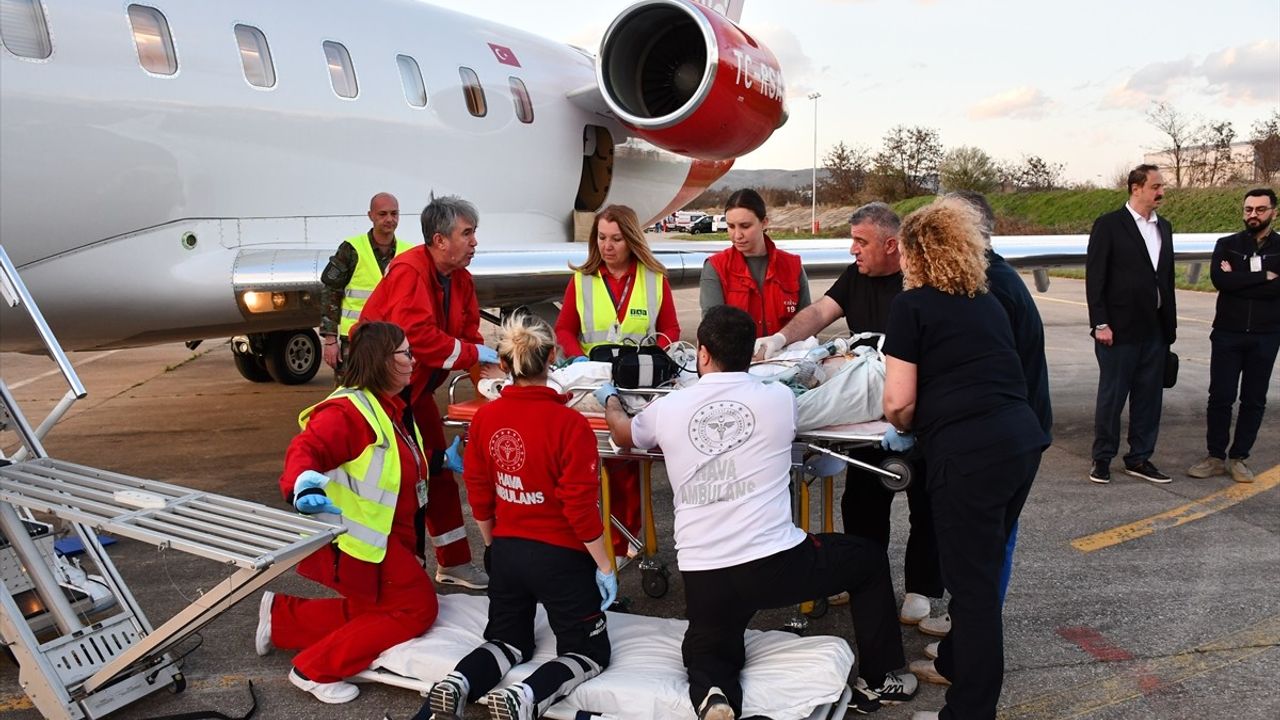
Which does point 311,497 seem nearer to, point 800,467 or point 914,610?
point 800,467

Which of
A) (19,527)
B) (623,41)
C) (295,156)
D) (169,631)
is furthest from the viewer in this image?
(623,41)

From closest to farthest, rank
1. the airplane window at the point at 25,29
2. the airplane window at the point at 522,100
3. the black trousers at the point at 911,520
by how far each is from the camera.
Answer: the black trousers at the point at 911,520, the airplane window at the point at 25,29, the airplane window at the point at 522,100

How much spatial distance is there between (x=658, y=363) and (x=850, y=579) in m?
1.29

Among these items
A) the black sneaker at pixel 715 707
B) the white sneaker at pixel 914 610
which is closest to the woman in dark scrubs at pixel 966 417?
the black sneaker at pixel 715 707

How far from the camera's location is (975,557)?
312cm

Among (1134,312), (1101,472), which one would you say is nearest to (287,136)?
(1134,312)

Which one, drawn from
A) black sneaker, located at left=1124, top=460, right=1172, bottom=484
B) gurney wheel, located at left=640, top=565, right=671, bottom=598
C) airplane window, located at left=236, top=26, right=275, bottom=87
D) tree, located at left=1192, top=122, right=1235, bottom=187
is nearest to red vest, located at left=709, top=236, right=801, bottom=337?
gurney wheel, located at left=640, top=565, right=671, bottom=598

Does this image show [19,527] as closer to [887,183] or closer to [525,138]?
[525,138]

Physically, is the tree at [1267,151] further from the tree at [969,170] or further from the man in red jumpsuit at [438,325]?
the man in red jumpsuit at [438,325]

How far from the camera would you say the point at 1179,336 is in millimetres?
12891

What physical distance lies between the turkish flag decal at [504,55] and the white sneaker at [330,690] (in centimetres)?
674

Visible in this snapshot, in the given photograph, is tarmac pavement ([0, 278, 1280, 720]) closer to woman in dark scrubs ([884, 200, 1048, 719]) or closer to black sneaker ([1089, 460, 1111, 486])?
black sneaker ([1089, 460, 1111, 486])

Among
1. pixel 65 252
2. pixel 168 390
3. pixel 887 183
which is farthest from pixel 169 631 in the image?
pixel 887 183

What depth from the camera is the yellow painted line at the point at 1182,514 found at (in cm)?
519
